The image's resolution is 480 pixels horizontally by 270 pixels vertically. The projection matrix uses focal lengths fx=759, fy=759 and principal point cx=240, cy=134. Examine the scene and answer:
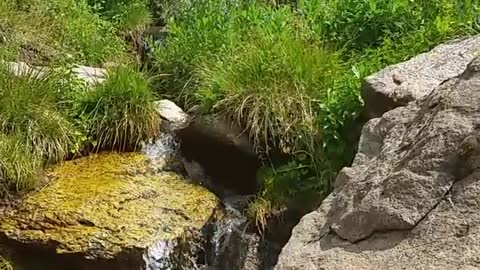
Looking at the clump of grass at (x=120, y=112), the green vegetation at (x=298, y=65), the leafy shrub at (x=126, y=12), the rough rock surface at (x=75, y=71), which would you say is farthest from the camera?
the leafy shrub at (x=126, y=12)

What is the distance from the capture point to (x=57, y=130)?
5.98 meters

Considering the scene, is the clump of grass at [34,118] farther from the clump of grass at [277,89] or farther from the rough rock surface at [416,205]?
the rough rock surface at [416,205]

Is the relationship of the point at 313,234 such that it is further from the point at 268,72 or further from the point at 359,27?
the point at 359,27

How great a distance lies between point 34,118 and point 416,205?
383cm

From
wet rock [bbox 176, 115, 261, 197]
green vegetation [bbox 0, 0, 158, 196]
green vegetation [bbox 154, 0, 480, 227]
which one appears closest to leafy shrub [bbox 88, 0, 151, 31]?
green vegetation [bbox 0, 0, 158, 196]

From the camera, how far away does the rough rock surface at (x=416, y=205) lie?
276cm

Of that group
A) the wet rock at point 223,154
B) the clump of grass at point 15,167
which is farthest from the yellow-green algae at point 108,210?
the wet rock at point 223,154

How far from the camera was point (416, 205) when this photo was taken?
2936mm

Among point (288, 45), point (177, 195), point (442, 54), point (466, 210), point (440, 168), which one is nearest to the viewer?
point (466, 210)

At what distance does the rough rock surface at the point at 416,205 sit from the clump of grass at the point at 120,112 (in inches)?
118

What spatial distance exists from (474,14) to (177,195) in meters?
2.47

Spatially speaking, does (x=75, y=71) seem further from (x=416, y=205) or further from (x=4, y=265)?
(x=416, y=205)

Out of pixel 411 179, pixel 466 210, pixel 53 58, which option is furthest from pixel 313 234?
pixel 53 58

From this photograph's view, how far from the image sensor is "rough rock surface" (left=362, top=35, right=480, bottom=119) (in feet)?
13.5
